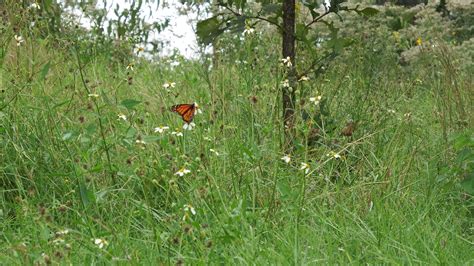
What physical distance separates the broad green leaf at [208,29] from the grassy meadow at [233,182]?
0.25m

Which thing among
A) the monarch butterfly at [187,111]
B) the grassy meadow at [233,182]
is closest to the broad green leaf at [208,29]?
the grassy meadow at [233,182]

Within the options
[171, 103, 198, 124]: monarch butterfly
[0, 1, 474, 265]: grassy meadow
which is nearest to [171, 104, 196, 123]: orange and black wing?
[171, 103, 198, 124]: monarch butterfly

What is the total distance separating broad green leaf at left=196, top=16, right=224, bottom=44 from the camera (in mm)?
4484

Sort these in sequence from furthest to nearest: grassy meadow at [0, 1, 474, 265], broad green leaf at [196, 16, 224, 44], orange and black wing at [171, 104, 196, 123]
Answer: broad green leaf at [196, 16, 224, 44], orange and black wing at [171, 104, 196, 123], grassy meadow at [0, 1, 474, 265]

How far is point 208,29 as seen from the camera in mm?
4512

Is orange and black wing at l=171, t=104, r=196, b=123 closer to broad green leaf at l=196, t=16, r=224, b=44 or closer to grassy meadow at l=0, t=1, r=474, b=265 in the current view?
grassy meadow at l=0, t=1, r=474, b=265

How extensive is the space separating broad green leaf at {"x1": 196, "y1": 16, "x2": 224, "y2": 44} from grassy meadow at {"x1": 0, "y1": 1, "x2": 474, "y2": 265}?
25 centimetres

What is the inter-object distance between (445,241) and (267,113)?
1.71 metres

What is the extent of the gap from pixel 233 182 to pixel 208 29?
1304 mm

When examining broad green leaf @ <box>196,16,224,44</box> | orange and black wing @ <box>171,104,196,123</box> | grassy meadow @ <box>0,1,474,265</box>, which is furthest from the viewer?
broad green leaf @ <box>196,16,224,44</box>

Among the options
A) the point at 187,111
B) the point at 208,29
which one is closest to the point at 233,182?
the point at 187,111

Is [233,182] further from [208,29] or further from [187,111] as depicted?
[208,29]

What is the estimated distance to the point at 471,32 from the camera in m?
9.09

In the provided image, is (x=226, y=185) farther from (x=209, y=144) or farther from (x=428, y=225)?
(x=428, y=225)
